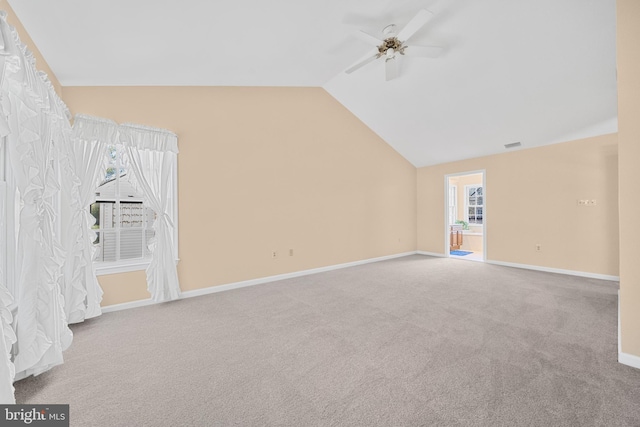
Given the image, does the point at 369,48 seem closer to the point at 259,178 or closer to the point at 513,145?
the point at 259,178

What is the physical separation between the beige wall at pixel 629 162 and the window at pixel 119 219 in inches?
193

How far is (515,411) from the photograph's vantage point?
4.97ft

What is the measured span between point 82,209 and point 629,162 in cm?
502

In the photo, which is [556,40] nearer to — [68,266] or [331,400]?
[331,400]

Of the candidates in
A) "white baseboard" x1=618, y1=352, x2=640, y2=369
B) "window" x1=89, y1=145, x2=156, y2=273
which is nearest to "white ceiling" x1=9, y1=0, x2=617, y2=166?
"window" x1=89, y1=145, x2=156, y2=273

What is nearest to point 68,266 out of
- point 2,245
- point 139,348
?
point 2,245

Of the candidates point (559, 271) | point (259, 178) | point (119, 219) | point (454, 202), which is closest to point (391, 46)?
point (259, 178)

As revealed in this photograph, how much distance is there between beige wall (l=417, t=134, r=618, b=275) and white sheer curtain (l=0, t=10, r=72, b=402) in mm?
6841

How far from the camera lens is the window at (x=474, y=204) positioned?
323 inches

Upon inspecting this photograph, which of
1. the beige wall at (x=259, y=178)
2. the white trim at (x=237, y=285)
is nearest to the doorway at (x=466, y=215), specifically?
the beige wall at (x=259, y=178)

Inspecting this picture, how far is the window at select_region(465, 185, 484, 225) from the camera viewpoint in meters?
8.20

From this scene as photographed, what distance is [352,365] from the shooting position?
6.56 feet

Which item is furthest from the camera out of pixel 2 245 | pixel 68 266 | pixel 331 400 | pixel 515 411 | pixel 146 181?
pixel 146 181

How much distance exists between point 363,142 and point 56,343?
5540mm
